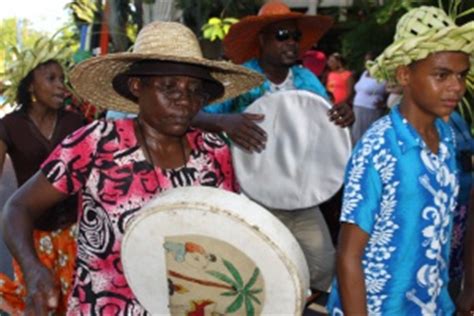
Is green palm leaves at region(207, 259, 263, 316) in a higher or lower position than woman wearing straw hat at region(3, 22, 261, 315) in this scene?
lower

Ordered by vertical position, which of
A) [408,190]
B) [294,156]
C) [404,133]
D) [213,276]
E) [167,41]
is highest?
[167,41]

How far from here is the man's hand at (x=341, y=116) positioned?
3.76 meters

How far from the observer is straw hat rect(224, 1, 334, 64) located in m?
4.61

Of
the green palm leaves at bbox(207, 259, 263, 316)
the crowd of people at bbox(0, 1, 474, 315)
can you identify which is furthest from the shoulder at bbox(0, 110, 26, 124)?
the green palm leaves at bbox(207, 259, 263, 316)

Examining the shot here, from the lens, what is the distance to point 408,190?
7.53ft

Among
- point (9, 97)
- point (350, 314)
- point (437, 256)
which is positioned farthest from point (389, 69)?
point (9, 97)

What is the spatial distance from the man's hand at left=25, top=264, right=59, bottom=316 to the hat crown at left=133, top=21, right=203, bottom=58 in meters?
0.74

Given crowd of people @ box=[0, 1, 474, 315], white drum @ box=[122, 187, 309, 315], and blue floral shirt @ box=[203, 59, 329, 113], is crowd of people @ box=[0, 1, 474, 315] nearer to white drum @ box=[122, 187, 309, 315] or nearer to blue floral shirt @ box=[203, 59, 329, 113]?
white drum @ box=[122, 187, 309, 315]

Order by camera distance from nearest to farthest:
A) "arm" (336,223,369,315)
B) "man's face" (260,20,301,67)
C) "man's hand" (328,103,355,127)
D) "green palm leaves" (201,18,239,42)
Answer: "arm" (336,223,369,315), "man's hand" (328,103,355,127), "man's face" (260,20,301,67), "green palm leaves" (201,18,239,42)

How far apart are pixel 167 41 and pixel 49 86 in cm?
218

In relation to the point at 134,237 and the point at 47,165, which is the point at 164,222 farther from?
the point at 47,165

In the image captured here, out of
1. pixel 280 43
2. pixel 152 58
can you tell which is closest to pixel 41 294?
pixel 152 58

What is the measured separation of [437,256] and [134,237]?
894mm

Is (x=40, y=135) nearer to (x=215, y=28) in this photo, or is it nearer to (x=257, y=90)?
(x=257, y=90)
